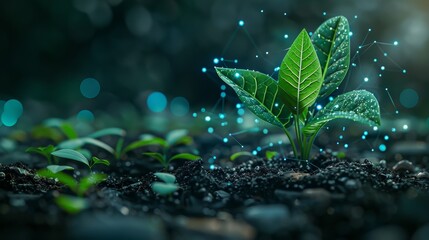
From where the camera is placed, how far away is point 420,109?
564 cm

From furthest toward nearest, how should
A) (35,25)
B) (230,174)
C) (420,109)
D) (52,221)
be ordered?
(35,25) < (420,109) < (230,174) < (52,221)

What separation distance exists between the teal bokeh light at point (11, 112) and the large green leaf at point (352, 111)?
169 inches

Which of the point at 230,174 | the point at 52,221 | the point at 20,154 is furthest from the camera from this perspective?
the point at 20,154

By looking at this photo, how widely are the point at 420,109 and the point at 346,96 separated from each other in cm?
387

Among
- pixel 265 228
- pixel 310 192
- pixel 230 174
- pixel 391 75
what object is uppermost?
pixel 391 75

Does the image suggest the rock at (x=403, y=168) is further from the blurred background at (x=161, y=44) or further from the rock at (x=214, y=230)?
the blurred background at (x=161, y=44)

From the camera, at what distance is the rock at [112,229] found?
128 centimetres

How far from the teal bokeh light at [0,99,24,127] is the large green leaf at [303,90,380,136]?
430 cm

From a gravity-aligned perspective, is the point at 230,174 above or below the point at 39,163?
below

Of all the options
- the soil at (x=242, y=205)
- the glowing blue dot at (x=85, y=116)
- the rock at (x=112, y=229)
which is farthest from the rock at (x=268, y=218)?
the glowing blue dot at (x=85, y=116)

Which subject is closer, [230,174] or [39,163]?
[230,174]

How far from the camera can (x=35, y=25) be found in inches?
241

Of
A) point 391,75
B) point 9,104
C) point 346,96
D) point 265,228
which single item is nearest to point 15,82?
point 9,104

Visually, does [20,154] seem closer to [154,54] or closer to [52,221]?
[52,221]
